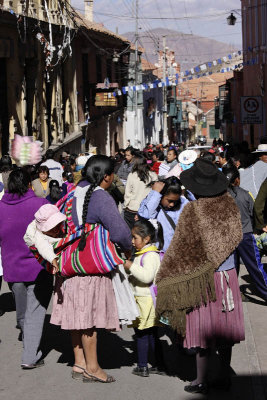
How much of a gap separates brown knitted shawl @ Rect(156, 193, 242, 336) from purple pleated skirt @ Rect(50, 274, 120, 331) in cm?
55

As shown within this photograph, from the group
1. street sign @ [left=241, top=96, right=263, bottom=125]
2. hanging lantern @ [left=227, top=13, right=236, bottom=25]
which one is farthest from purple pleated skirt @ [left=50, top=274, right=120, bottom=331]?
hanging lantern @ [left=227, top=13, right=236, bottom=25]

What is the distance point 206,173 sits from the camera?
18.9ft

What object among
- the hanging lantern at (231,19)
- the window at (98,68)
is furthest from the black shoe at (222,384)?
the window at (98,68)

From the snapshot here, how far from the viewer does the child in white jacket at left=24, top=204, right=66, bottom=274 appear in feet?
20.3

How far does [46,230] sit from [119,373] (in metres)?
1.41

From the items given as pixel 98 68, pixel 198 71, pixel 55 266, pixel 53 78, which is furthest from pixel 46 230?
pixel 98 68

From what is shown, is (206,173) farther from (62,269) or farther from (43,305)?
(43,305)

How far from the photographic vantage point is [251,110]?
66.7 ft

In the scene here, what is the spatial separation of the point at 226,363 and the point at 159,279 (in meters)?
0.89

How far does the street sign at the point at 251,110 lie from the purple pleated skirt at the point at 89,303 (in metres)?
14.8

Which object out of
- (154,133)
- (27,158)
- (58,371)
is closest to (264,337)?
(58,371)

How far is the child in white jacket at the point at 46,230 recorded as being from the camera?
6.20 metres

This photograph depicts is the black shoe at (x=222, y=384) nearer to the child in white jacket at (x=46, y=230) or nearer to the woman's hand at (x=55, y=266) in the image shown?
the woman's hand at (x=55, y=266)

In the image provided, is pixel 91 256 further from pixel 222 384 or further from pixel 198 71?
pixel 198 71
